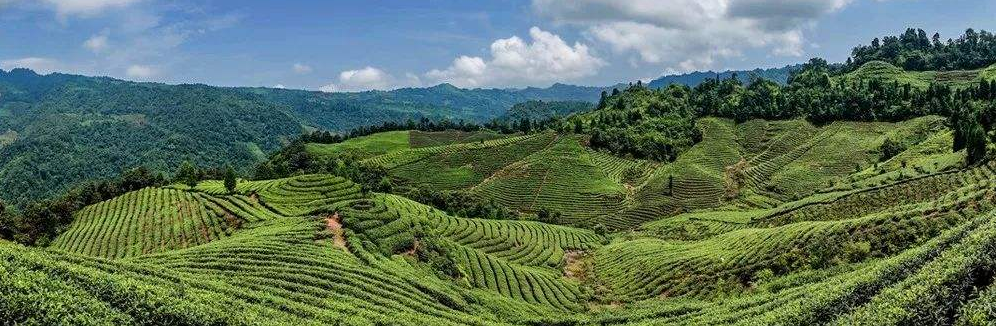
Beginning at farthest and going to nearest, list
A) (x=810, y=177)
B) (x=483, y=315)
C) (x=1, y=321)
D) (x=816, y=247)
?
1. (x=810, y=177)
2. (x=816, y=247)
3. (x=483, y=315)
4. (x=1, y=321)

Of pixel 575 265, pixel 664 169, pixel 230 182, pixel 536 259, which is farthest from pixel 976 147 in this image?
pixel 230 182

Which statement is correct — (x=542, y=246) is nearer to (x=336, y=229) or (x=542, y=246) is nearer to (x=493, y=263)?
(x=493, y=263)

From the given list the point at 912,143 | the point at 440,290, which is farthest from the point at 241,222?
the point at 912,143

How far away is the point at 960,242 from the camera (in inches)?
1378

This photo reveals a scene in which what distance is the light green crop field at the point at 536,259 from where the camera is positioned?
3180cm

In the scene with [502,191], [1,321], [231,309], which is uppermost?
[1,321]

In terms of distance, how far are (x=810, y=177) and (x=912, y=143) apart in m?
32.1

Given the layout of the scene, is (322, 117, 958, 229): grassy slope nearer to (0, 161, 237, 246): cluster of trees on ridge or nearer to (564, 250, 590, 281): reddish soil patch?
(564, 250, 590, 281): reddish soil patch

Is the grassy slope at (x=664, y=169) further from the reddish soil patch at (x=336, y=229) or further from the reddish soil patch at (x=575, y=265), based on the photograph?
the reddish soil patch at (x=336, y=229)

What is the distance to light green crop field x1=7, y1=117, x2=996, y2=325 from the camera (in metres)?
31.8

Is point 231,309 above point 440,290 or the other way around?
above

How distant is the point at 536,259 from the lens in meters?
80.9

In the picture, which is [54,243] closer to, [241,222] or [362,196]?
[241,222]

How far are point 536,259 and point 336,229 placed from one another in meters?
26.5
